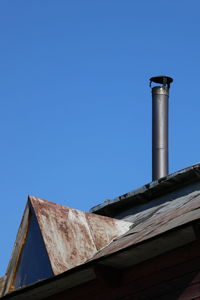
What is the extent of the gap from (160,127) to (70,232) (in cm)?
701

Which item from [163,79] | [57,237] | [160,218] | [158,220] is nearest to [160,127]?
[163,79]

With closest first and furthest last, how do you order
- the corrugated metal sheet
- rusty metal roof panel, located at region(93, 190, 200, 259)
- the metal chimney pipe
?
1. rusty metal roof panel, located at region(93, 190, 200, 259)
2. the corrugated metal sheet
3. the metal chimney pipe

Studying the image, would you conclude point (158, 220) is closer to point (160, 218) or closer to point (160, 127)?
point (160, 218)

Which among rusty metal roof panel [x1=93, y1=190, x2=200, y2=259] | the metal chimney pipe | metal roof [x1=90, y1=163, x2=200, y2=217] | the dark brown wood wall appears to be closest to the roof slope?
rusty metal roof panel [x1=93, y1=190, x2=200, y2=259]

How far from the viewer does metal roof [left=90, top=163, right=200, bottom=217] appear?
14319 mm

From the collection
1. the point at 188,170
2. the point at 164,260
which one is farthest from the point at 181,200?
the point at 164,260

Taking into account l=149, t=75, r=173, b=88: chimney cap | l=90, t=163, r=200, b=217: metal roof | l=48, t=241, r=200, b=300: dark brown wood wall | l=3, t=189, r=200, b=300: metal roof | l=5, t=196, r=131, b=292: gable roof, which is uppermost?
l=149, t=75, r=173, b=88: chimney cap

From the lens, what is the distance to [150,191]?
1491cm

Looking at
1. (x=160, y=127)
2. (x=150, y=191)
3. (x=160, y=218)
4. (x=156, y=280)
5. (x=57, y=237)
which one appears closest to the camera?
(x=156, y=280)

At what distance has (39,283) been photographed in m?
11.7

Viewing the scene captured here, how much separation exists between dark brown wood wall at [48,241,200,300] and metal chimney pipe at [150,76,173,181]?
7545mm

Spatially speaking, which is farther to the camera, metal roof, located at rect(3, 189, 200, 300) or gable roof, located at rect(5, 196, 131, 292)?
gable roof, located at rect(5, 196, 131, 292)

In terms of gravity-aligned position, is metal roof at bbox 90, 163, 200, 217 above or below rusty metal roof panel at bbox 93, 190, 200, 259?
above

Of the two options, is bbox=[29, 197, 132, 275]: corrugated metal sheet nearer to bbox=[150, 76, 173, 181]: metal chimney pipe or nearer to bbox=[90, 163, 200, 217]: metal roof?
bbox=[90, 163, 200, 217]: metal roof
